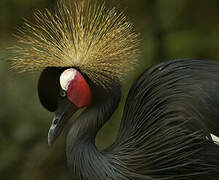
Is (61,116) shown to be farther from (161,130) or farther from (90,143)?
(161,130)

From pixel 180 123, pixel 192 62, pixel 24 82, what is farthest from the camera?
pixel 24 82

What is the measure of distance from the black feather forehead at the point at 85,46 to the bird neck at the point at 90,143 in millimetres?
78

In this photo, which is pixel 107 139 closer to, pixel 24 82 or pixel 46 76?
pixel 24 82

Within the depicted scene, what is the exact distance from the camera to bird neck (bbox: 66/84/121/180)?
170 cm

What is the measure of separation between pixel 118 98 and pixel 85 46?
214mm

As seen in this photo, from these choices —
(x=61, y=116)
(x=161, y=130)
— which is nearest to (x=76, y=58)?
(x=61, y=116)

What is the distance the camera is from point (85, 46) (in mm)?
1719

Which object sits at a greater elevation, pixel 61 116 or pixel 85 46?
pixel 85 46

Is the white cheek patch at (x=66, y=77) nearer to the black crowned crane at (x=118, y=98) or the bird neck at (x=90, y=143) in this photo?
the black crowned crane at (x=118, y=98)

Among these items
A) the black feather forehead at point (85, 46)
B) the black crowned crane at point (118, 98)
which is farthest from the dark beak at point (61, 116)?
the black feather forehead at point (85, 46)

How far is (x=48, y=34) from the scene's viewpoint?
178cm

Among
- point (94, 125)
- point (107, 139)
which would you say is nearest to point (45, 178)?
point (107, 139)

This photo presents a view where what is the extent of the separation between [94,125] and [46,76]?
24 centimetres

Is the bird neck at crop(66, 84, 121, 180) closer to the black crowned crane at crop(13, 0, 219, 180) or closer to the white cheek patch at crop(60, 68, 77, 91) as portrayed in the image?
the black crowned crane at crop(13, 0, 219, 180)
